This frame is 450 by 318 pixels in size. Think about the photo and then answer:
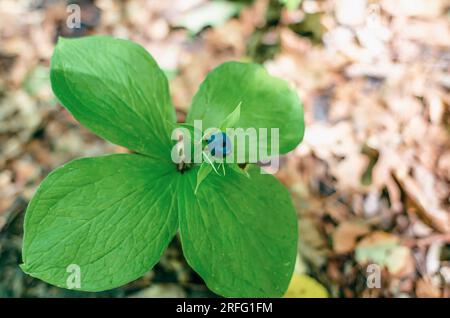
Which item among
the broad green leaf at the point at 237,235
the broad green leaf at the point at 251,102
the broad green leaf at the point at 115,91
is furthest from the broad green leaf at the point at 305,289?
the broad green leaf at the point at 115,91

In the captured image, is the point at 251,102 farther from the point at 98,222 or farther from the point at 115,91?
the point at 98,222

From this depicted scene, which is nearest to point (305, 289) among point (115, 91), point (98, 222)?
point (98, 222)

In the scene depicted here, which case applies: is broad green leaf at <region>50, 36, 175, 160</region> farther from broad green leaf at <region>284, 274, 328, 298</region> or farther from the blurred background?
broad green leaf at <region>284, 274, 328, 298</region>

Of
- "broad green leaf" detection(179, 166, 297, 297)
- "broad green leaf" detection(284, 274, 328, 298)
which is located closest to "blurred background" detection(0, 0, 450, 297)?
"broad green leaf" detection(284, 274, 328, 298)

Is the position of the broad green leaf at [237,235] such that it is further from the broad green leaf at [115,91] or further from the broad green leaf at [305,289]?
the broad green leaf at [305,289]

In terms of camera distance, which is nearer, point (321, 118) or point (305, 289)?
point (305, 289)

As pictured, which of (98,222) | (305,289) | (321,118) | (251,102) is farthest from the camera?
(321,118)
